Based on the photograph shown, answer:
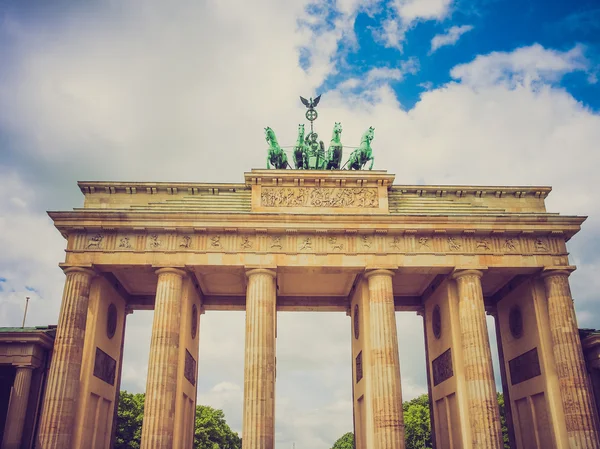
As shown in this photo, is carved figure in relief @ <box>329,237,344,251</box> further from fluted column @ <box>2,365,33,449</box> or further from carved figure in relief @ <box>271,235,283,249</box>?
fluted column @ <box>2,365,33,449</box>

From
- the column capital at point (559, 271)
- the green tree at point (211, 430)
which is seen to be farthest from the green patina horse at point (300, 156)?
the green tree at point (211, 430)

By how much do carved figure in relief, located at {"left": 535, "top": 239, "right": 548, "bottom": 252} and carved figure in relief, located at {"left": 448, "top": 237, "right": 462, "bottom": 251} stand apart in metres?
4.31

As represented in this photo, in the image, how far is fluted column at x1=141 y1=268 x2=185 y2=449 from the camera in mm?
25438

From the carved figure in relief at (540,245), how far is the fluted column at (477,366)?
11.9ft

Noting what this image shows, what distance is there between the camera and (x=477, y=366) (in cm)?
2741

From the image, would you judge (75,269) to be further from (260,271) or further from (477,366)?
(477,366)

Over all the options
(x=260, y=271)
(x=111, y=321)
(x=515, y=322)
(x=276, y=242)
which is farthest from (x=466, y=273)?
(x=111, y=321)

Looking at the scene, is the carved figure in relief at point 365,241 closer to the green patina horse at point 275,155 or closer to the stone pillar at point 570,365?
the green patina horse at point 275,155

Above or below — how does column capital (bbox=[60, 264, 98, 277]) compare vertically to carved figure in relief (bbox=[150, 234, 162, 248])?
below

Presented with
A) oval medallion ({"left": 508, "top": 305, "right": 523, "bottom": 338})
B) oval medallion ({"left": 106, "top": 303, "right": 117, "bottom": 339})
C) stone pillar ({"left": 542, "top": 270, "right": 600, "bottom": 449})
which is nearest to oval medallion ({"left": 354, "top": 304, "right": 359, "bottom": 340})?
oval medallion ({"left": 508, "top": 305, "right": 523, "bottom": 338})

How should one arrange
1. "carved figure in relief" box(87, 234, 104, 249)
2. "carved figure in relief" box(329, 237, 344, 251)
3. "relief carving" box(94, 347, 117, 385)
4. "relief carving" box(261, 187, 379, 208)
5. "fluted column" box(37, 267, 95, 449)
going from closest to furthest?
"fluted column" box(37, 267, 95, 449)
"carved figure in relief" box(87, 234, 104, 249)
"carved figure in relief" box(329, 237, 344, 251)
"relief carving" box(94, 347, 117, 385)
"relief carving" box(261, 187, 379, 208)

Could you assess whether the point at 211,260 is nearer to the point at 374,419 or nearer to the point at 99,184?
the point at 99,184

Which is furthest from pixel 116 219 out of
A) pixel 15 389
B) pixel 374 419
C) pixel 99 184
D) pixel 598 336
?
pixel 598 336

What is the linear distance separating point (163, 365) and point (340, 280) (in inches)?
477
